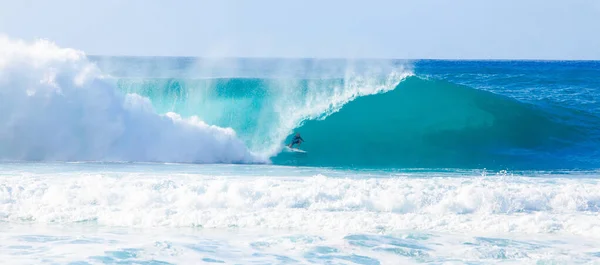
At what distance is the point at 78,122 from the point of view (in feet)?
47.9

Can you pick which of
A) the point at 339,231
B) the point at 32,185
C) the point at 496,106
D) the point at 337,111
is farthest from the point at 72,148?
the point at 496,106

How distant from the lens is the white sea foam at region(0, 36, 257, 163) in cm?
1410

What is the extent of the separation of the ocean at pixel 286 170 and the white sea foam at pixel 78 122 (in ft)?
0.11

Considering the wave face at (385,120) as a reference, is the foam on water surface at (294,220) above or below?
below

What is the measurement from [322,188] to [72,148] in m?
7.13

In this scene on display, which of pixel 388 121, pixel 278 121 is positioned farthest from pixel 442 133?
pixel 278 121

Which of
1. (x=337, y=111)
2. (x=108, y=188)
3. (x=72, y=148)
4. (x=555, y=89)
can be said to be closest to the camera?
(x=108, y=188)

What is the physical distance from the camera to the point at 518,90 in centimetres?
2841

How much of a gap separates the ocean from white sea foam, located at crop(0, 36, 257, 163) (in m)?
0.03

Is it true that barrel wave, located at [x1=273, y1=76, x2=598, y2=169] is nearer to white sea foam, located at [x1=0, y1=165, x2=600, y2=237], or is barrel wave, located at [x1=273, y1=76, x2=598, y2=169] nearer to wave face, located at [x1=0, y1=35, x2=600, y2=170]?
wave face, located at [x1=0, y1=35, x2=600, y2=170]

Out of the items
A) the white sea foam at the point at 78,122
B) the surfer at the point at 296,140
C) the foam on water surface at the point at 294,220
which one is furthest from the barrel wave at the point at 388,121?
the foam on water surface at the point at 294,220

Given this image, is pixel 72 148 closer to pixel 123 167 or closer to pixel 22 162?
→ pixel 22 162

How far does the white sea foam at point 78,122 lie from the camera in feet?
46.3

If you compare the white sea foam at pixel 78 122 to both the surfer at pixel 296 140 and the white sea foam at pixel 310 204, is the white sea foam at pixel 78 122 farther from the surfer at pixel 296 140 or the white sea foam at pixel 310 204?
the white sea foam at pixel 310 204
